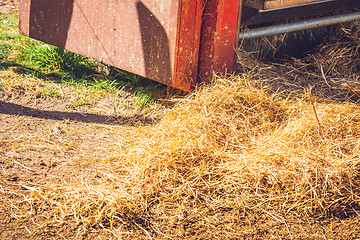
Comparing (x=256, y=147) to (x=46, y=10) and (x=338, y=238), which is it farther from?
(x=46, y=10)

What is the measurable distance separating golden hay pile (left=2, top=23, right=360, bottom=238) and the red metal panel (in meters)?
0.37

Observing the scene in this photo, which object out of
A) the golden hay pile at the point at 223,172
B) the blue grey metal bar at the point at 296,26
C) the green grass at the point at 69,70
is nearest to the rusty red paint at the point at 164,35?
the green grass at the point at 69,70

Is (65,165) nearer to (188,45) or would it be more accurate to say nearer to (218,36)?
(188,45)

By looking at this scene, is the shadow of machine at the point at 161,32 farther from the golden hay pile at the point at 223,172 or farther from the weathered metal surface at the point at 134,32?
the golden hay pile at the point at 223,172

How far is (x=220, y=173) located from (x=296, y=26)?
2437 mm

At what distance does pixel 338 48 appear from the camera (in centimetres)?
457

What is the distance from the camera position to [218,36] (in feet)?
10.6

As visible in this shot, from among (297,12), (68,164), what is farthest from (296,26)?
(68,164)

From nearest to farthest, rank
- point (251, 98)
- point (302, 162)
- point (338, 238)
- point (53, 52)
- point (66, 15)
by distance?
point (338, 238), point (302, 162), point (251, 98), point (66, 15), point (53, 52)

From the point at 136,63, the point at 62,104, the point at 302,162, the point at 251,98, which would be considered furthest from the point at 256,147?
the point at 62,104

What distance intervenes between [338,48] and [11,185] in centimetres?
373

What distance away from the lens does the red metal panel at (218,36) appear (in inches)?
126

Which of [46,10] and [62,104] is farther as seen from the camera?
[46,10]

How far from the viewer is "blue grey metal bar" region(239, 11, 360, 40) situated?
3.95m
